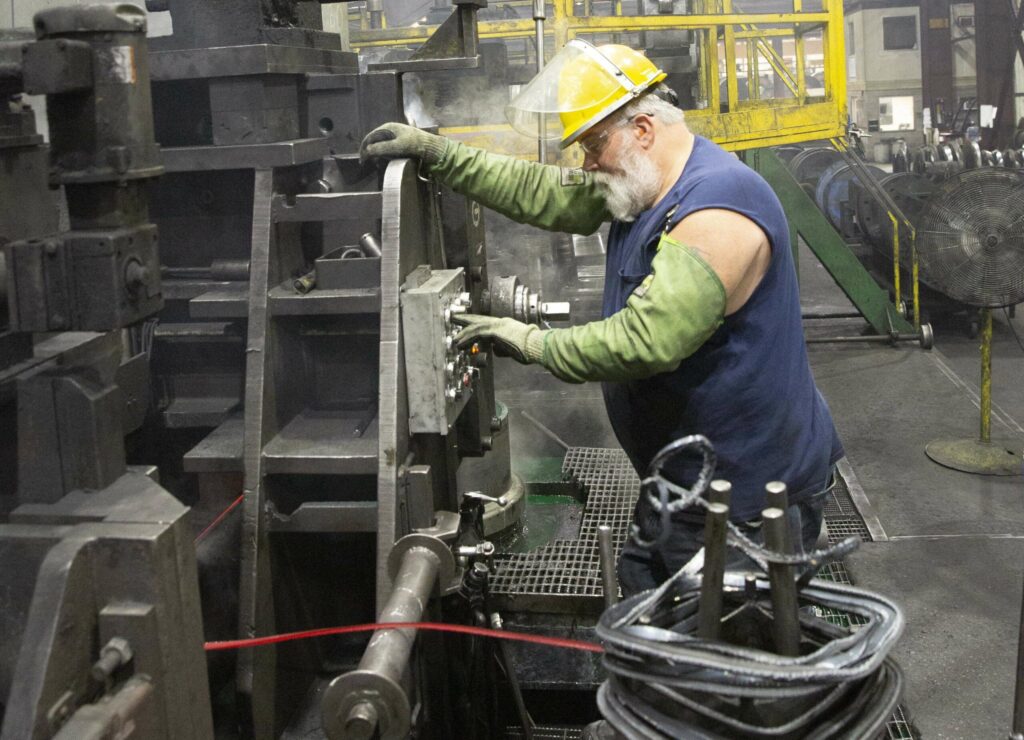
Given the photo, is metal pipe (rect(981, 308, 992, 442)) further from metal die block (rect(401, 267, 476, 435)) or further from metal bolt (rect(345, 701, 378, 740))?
metal bolt (rect(345, 701, 378, 740))

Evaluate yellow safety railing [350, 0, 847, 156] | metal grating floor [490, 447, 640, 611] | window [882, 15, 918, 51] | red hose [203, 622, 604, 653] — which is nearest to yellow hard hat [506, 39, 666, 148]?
red hose [203, 622, 604, 653]

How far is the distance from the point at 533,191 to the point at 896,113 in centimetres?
1465

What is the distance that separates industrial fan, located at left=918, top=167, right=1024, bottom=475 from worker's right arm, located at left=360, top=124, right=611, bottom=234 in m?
2.70

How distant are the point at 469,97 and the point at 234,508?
12.4 feet

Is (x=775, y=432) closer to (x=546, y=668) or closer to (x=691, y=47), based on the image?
(x=546, y=668)

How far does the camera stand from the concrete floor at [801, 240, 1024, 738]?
2932 millimetres

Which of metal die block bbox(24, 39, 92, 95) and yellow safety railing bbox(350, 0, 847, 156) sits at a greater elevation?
yellow safety railing bbox(350, 0, 847, 156)

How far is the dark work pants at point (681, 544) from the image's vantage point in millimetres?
2412

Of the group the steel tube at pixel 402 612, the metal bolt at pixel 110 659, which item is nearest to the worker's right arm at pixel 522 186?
the steel tube at pixel 402 612

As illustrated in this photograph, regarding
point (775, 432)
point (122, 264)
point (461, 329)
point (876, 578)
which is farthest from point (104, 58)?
point (876, 578)

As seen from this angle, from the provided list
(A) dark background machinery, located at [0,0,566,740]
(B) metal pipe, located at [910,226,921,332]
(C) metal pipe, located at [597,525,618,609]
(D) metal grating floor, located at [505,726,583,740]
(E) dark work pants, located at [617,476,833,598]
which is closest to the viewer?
(A) dark background machinery, located at [0,0,566,740]

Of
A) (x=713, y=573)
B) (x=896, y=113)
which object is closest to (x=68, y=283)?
(x=713, y=573)

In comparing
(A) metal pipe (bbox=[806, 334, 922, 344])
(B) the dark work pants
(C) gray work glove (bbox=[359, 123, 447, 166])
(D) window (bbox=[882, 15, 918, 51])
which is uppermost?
(D) window (bbox=[882, 15, 918, 51])

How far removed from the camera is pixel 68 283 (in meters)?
1.58
